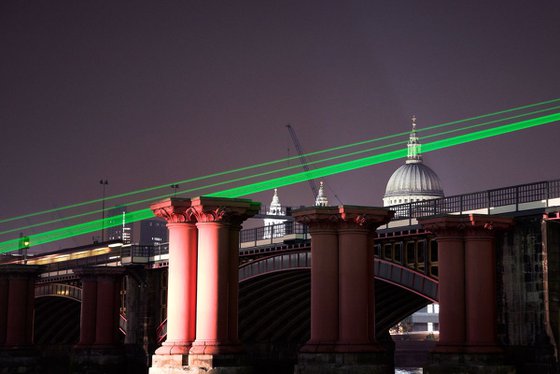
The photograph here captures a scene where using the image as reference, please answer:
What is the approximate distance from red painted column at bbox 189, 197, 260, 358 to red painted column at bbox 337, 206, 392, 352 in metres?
6.95

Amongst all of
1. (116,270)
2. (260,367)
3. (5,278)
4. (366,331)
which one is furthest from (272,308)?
(366,331)

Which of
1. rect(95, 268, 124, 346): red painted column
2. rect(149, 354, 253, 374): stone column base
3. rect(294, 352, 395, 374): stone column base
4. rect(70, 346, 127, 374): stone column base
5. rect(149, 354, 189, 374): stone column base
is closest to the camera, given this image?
rect(149, 354, 253, 374): stone column base

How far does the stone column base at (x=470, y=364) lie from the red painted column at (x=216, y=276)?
490 inches

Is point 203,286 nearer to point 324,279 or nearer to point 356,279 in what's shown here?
point 324,279

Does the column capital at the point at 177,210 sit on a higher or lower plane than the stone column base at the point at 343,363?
higher

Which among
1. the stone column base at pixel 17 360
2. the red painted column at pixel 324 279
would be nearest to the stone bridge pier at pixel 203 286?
the red painted column at pixel 324 279

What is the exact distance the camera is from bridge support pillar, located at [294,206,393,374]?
63.7m

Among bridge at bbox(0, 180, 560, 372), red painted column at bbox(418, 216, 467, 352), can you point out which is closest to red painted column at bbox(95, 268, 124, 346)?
bridge at bbox(0, 180, 560, 372)

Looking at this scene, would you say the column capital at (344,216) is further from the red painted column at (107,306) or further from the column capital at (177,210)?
the red painted column at (107,306)

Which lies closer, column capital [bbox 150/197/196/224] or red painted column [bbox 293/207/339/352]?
column capital [bbox 150/197/196/224]

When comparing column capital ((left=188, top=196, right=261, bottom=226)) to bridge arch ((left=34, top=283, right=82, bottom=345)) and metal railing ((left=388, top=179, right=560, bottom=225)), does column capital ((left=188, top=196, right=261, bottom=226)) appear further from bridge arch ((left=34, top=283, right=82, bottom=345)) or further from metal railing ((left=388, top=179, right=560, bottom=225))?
bridge arch ((left=34, top=283, right=82, bottom=345))

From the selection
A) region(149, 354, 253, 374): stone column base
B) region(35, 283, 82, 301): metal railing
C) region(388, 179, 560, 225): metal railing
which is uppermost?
region(388, 179, 560, 225): metal railing

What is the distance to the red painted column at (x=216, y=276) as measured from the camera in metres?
59.0

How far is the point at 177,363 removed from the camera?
193ft
